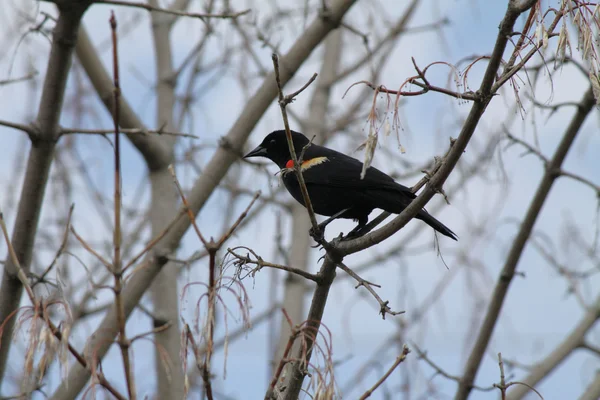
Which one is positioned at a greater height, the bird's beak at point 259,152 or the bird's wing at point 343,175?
the bird's beak at point 259,152

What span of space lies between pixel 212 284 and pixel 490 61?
1.01m

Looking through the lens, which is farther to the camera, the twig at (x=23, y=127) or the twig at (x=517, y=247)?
Result: the twig at (x=517, y=247)

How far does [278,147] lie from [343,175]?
108 centimetres

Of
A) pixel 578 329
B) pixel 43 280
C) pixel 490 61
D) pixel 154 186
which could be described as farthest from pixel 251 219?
pixel 490 61

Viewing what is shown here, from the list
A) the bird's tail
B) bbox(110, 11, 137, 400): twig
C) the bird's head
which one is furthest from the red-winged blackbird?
bbox(110, 11, 137, 400): twig

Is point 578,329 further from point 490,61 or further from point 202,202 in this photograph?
point 490,61

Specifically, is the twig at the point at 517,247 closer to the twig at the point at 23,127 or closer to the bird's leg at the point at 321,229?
the bird's leg at the point at 321,229

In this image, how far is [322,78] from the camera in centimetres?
725

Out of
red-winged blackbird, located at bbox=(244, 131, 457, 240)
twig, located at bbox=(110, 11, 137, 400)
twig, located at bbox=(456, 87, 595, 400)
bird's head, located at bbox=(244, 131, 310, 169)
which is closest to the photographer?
twig, located at bbox=(110, 11, 137, 400)

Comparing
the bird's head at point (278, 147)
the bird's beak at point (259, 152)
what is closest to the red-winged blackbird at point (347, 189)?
the bird's head at point (278, 147)

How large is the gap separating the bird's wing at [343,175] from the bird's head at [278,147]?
1.55ft

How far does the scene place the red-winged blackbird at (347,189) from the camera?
352cm

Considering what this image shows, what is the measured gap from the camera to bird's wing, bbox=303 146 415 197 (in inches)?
142

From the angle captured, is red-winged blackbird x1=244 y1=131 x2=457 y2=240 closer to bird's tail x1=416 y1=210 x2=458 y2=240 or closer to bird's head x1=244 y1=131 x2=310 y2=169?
bird's tail x1=416 y1=210 x2=458 y2=240
